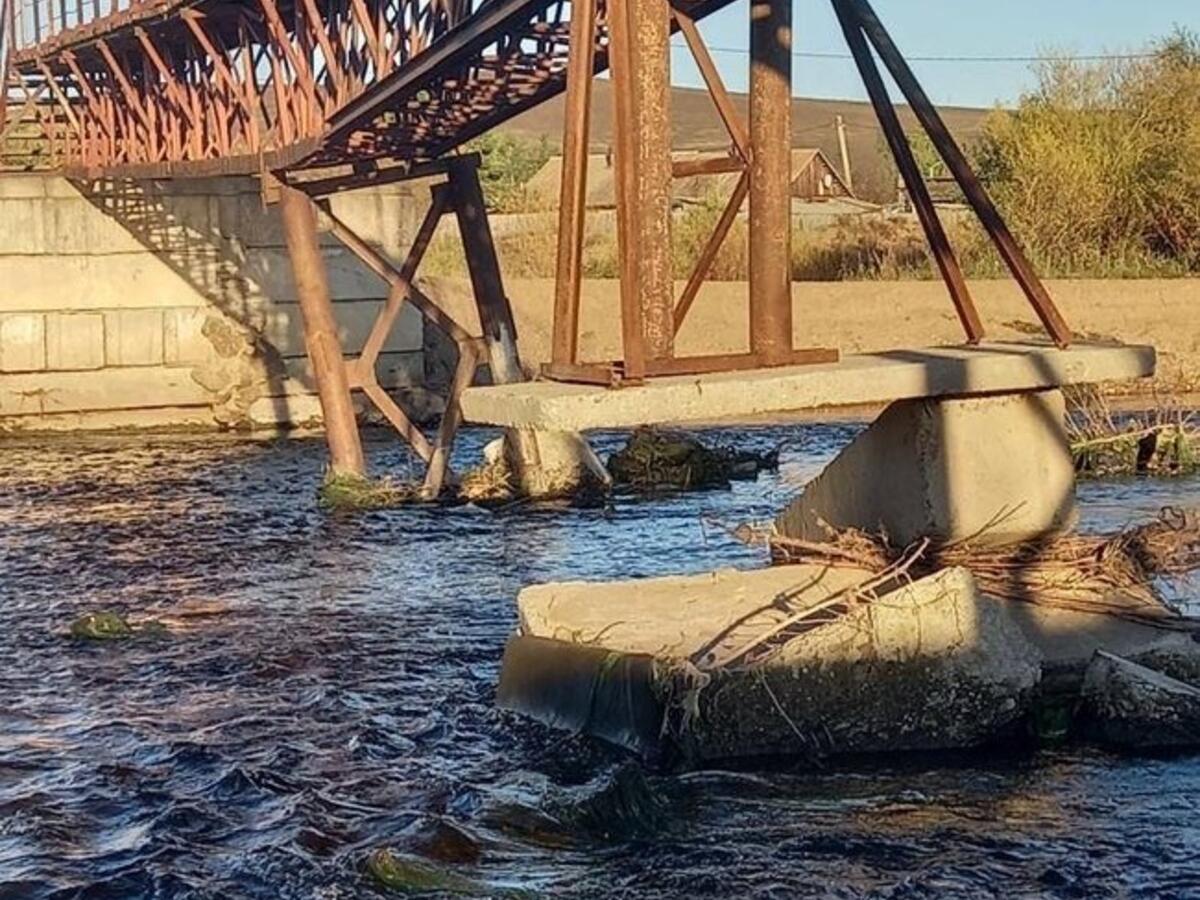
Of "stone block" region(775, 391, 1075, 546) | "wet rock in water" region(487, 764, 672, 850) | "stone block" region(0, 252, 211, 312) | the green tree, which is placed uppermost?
the green tree

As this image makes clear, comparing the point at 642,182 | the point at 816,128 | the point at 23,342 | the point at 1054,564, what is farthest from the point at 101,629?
the point at 816,128

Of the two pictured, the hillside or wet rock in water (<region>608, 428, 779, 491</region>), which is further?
the hillside

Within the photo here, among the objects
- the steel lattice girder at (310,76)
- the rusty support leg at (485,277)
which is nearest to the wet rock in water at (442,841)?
the steel lattice girder at (310,76)

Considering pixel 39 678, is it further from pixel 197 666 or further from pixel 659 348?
pixel 659 348


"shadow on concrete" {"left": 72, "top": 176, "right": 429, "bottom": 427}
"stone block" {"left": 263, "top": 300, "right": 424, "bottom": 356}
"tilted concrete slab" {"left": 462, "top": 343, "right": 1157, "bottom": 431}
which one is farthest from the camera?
"shadow on concrete" {"left": 72, "top": 176, "right": 429, "bottom": 427}

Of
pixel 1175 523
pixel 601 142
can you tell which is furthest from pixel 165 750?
pixel 601 142

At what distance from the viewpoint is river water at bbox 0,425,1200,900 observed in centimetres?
813

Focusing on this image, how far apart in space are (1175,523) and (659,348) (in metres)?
3.52

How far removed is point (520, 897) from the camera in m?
7.83

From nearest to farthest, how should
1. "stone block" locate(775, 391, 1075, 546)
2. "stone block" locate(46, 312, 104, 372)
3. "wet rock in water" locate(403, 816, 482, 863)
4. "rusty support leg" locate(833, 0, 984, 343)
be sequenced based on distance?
"wet rock in water" locate(403, 816, 482, 863), "stone block" locate(775, 391, 1075, 546), "rusty support leg" locate(833, 0, 984, 343), "stone block" locate(46, 312, 104, 372)

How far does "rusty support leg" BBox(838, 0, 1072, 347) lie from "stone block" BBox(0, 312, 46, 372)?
2108cm

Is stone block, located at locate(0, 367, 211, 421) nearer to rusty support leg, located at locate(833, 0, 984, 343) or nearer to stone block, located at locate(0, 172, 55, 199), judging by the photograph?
stone block, located at locate(0, 172, 55, 199)

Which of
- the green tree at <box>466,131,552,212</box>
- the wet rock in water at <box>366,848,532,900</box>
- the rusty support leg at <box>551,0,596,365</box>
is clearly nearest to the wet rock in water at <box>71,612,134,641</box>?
the rusty support leg at <box>551,0,596,365</box>

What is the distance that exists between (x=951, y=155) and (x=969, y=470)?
2.16 meters
